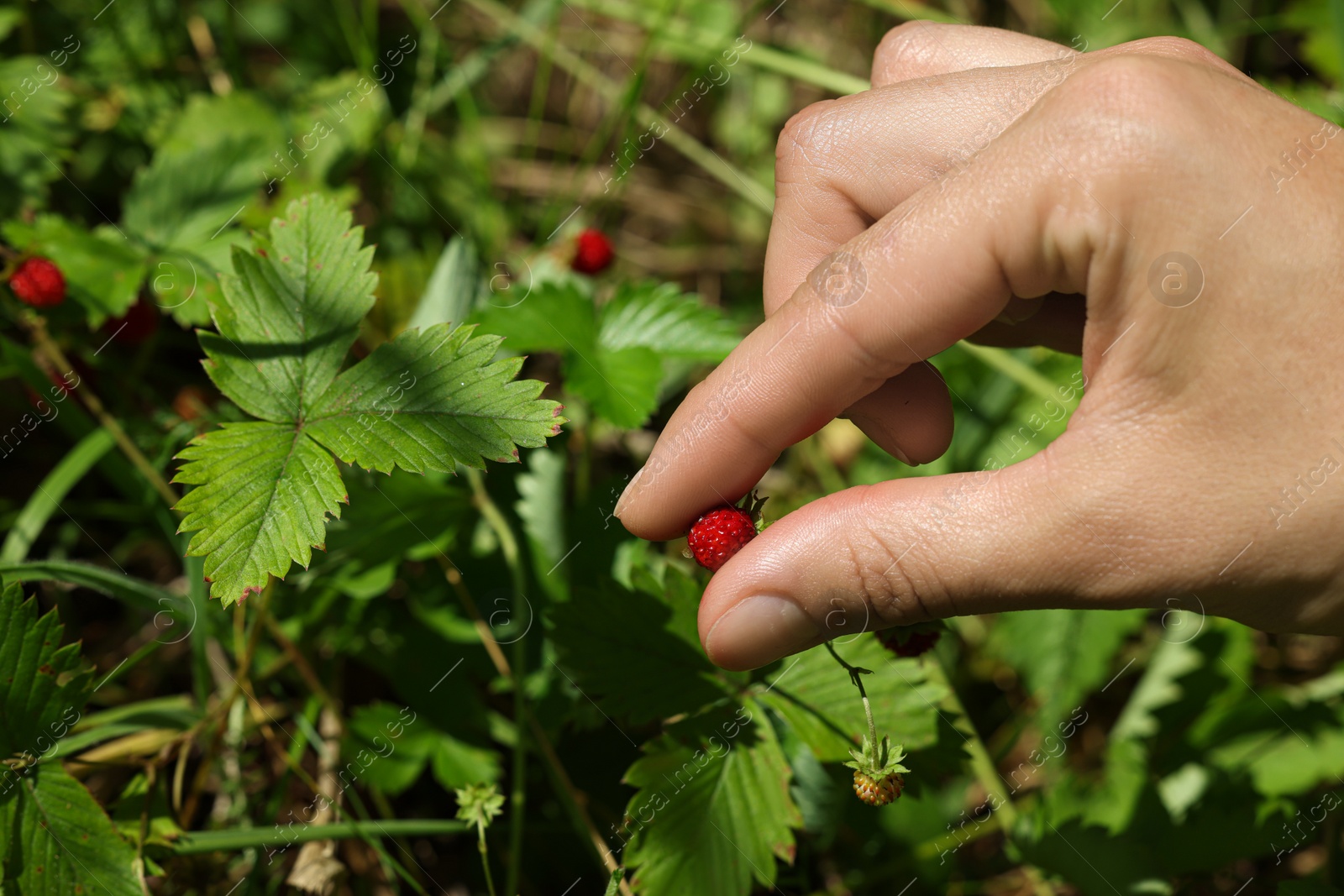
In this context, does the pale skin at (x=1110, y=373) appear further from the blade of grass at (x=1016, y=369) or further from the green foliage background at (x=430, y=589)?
the blade of grass at (x=1016, y=369)

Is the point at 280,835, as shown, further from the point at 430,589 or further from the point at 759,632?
the point at 759,632

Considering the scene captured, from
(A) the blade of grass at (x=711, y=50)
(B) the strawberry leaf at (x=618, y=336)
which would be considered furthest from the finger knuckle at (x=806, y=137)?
(A) the blade of grass at (x=711, y=50)

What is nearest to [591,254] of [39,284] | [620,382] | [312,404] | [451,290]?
[451,290]

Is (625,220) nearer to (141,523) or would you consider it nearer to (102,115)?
(102,115)

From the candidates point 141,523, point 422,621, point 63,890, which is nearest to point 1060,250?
point 422,621

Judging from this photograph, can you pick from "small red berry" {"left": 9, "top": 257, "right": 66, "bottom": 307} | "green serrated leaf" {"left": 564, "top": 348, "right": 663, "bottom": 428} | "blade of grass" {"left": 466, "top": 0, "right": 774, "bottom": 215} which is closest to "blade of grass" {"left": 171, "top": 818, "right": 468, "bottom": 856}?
"green serrated leaf" {"left": 564, "top": 348, "right": 663, "bottom": 428}

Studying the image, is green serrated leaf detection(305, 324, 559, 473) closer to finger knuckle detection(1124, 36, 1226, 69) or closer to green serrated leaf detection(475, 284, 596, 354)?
green serrated leaf detection(475, 284, 596, 354)
